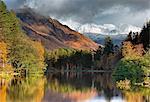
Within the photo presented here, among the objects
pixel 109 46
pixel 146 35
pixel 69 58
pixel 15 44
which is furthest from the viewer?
pixel 69 58

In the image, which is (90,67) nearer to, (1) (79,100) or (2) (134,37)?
(2) (134,37)

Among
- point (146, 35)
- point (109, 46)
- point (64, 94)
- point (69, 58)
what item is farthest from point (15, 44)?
point (69, 58)

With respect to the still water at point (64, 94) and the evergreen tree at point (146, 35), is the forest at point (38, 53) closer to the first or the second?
the evergreen tree at point (146, 35)

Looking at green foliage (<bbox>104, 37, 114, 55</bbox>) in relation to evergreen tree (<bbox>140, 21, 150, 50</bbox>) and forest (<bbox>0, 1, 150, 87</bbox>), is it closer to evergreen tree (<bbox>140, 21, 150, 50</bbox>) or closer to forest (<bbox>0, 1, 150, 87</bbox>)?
forest (<bbox>0, 1, 150, 87</bbox>)

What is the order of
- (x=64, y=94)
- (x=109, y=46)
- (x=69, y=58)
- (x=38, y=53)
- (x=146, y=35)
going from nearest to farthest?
1. (x=64, y=94)
2. (x=38, y=53)
3. (x=146, y=35)
4. (x=109, y=46)
5. (x=69, y=58)

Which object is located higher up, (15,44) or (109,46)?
(109,46)

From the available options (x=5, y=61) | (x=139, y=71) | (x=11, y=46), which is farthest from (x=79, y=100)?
(x=11, y=46)

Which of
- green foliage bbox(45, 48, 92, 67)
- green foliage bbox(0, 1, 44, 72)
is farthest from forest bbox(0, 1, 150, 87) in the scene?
green foliage bbox(45, 48, 92, 67)

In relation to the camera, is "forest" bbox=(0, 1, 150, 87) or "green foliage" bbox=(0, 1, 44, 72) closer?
"forest" bbox=(0, 1, 150, 87)

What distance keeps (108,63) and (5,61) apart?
2421 inches

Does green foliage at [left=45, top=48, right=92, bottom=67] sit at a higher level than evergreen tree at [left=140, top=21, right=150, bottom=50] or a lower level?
lower

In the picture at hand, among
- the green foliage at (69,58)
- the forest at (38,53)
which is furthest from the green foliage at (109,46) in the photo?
the green foliage at (69,58)

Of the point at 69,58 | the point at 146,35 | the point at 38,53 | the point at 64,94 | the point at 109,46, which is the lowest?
the point at 64,94

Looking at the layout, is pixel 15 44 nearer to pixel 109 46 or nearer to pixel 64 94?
pixel 64 94
